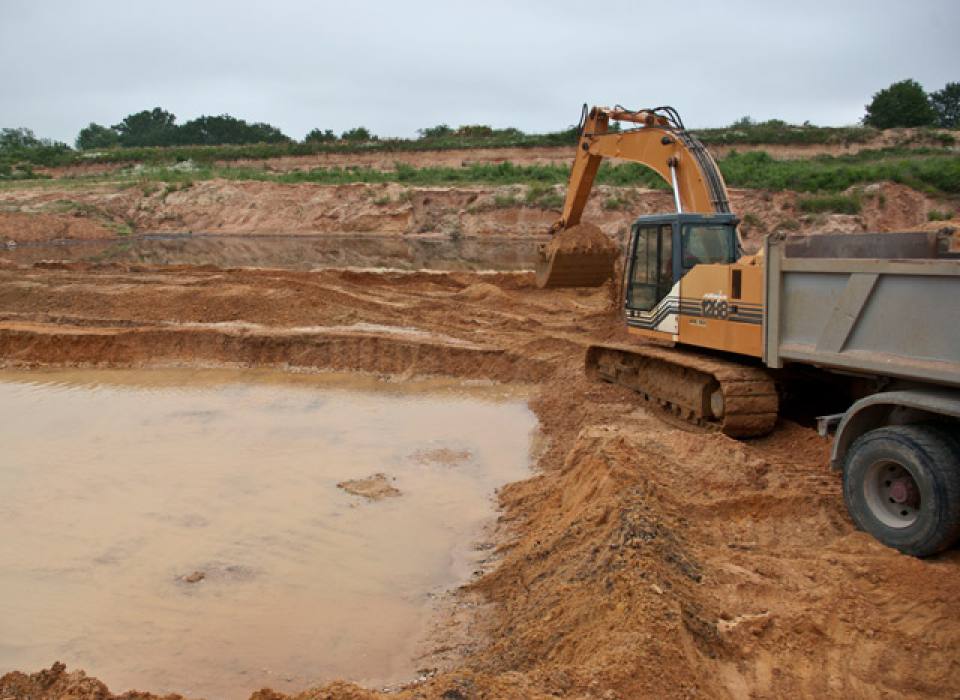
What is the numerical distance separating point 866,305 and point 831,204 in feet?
87.7

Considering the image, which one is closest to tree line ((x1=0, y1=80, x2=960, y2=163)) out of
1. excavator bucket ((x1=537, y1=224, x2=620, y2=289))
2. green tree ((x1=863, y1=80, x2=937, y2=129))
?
green tree ((x1=863, y1=80, x2=937, y2=129))

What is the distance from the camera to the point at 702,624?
4.31 metres

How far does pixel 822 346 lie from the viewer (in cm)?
648

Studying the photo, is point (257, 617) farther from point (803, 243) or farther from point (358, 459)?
point (803, 243)

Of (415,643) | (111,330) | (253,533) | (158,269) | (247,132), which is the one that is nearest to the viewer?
(415,643)

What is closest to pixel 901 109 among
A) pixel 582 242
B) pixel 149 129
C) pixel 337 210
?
pixel 337 210

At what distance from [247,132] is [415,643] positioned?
90351 millimetres

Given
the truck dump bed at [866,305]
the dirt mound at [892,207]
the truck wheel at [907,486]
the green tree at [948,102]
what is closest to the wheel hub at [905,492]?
the truck wheel at [907,486]

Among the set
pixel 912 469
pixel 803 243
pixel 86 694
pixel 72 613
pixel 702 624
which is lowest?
pixel 72 613

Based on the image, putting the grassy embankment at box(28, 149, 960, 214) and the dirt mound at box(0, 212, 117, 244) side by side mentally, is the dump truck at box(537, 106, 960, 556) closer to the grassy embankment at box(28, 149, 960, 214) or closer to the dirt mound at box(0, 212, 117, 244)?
the grassy embankment at box(28, 149, 960, 214)

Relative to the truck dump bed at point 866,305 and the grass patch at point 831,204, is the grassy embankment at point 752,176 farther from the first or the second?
the truck dump bed at point 866,305

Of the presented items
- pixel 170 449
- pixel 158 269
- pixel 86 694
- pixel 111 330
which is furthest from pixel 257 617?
pixel 158 269

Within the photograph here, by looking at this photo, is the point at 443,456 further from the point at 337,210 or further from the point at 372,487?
the point at 337,210

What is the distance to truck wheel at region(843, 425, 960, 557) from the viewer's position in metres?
5.13
